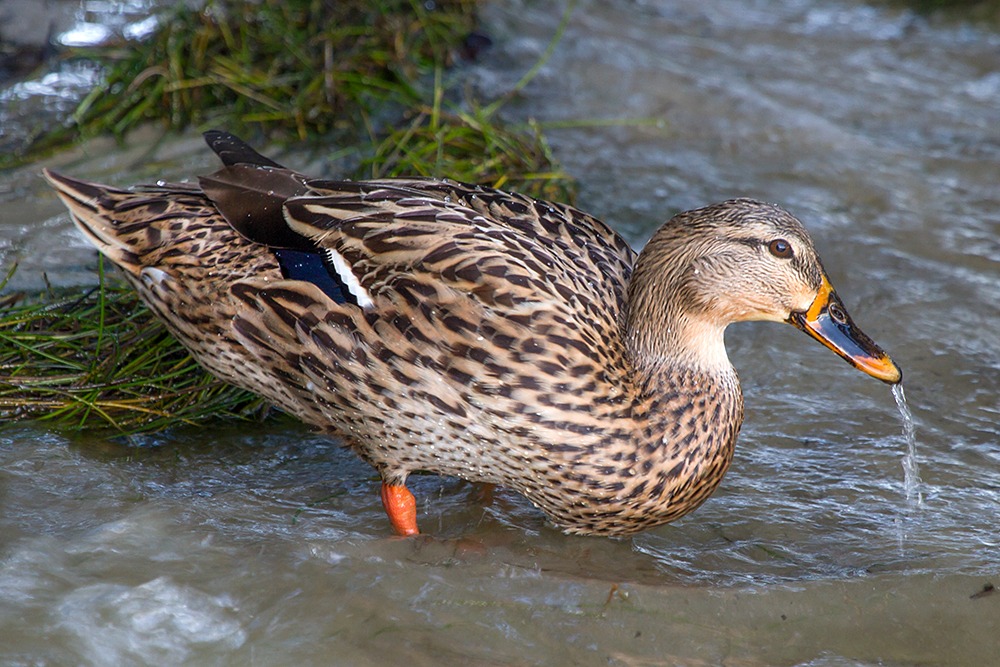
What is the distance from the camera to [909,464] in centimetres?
368

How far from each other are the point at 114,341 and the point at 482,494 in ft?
5.54

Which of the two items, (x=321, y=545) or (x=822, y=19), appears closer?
(x=321, y=545)

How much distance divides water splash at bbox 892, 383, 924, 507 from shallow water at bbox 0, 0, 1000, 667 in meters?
0.02

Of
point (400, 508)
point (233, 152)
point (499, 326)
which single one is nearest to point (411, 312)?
point (499, 326)

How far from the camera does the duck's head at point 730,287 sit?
313cm

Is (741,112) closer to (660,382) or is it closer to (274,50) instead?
(274,50)

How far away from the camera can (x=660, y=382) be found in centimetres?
317

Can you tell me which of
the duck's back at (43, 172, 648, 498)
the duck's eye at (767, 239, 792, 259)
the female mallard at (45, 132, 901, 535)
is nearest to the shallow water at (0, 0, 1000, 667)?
the female mallard at (45, 132, 901, 535)

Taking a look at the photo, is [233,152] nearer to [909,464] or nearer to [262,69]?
[262,69]

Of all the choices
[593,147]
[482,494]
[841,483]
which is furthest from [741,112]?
[482,494]

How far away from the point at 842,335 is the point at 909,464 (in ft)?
2.67

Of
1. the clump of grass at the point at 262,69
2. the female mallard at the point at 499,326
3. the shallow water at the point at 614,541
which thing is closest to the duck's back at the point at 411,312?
the female mallard at the point at 499,326

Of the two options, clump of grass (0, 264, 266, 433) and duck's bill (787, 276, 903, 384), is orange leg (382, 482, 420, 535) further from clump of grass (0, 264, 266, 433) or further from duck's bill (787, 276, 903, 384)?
duck's bill (787, 276, 903, 384)

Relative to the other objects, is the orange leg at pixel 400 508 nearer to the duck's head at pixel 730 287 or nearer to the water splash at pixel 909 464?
the duck's head at pixel 730 287
